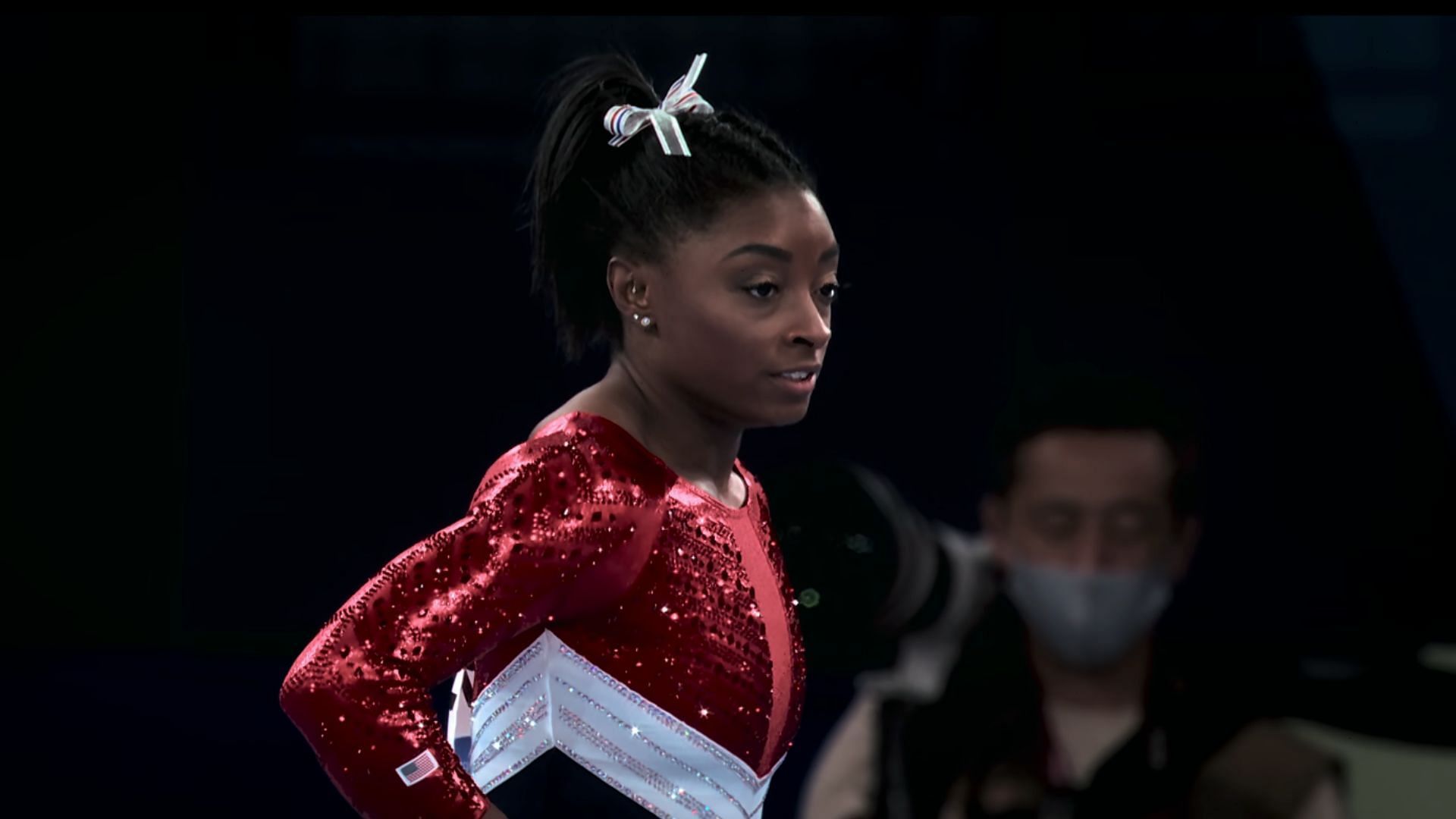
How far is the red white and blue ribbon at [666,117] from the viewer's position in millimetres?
1328

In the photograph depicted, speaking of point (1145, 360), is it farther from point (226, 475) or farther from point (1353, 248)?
point (226, 475)

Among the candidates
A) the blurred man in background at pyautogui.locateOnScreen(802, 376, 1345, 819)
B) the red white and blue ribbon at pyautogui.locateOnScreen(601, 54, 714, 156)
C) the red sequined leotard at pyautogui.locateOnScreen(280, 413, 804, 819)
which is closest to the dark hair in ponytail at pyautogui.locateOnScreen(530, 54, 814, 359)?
the red white and blue ribbon at pyautogui.locateOnScreen(601, 54, 714, 156)

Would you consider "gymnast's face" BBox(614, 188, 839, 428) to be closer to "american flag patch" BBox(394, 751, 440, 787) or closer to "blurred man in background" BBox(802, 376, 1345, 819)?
"blurred man in background" BBox(802, 376, 1345, 819)

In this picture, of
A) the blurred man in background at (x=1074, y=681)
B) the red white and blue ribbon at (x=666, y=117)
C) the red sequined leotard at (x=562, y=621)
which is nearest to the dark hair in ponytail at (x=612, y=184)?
the red white and blue ribbon at (x=666, y=117)

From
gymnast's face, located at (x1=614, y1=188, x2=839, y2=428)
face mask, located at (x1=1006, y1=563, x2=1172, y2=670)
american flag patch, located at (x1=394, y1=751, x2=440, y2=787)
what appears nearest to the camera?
face mask, located at (x1=1006, y1=563, x2=1172, y2=670)

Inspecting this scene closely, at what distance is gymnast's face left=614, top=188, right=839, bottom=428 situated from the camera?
Result: 4.29ft

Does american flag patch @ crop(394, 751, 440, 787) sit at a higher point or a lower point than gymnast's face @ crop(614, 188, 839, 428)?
lower

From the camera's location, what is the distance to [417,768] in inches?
46.1

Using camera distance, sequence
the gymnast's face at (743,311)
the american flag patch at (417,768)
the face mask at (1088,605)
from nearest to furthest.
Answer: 1. the face mask at (1088,605)
2. the american flag patch at (417,768)
3. the gymnast's face at (743,311)

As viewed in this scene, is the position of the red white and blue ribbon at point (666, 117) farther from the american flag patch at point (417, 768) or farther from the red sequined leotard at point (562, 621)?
the american flag patch at point (417, 768)

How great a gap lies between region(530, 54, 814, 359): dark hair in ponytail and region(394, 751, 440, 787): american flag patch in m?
0.40

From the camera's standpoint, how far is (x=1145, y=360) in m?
2.51

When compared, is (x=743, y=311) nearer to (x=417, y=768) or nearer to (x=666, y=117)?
(x=666, y=117)

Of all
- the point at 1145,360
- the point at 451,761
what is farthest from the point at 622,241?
the point at 1145,360
